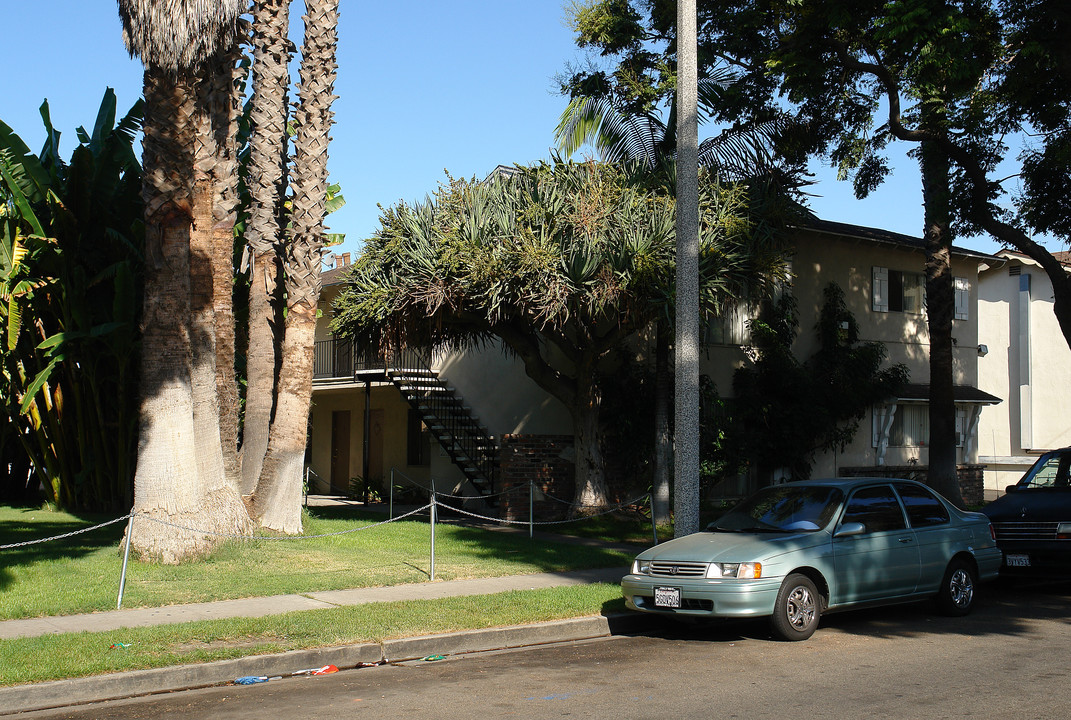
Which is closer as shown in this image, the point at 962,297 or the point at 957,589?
the point at 957,589

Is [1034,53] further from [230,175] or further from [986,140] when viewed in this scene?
[230,175]

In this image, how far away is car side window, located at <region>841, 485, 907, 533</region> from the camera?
9891mm

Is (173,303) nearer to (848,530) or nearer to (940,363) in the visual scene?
(848,530)

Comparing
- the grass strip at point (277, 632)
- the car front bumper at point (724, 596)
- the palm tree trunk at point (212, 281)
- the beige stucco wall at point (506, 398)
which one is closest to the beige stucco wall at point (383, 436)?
the beige stucco wall at point (506, 398)

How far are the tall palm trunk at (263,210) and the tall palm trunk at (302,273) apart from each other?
40 centimetres

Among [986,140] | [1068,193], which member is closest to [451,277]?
[986,140]

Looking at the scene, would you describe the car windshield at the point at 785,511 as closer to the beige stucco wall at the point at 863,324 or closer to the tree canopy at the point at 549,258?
the tree canopy at the point at 549,258

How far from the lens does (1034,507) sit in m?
12.3

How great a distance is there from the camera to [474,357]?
2288cm

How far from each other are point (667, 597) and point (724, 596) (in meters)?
0.62

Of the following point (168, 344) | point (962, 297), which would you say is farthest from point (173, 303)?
point (962, 297)

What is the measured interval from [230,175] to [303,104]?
1.89 m

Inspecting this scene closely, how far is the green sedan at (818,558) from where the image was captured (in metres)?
8.89

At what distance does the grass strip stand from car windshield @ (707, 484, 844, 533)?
1585mm
